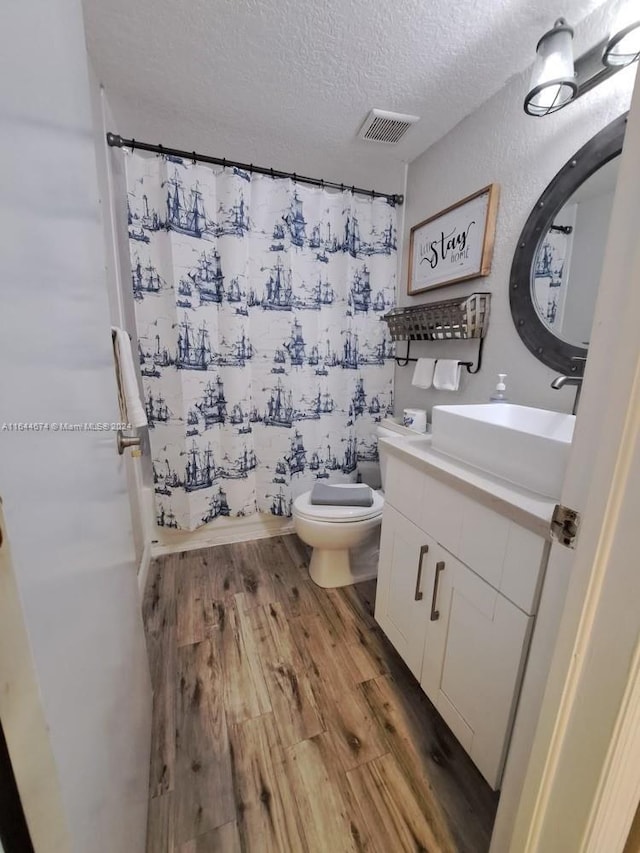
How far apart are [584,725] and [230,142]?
236 centimetres

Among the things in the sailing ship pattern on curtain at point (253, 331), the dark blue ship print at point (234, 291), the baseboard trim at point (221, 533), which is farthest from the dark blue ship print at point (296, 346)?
the baseboard trim at point (221, 533)

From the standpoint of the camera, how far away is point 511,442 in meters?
0.87

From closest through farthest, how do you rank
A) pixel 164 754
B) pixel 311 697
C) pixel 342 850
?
pixel 342 850
pixel 164 754
pixel 311 697

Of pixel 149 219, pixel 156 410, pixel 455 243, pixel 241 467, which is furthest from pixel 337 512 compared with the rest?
pixel 149 219

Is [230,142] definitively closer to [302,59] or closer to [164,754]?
[302,59]

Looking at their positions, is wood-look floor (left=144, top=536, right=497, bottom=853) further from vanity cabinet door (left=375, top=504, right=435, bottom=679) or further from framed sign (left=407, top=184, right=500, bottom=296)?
framed sign (left=407, top=184, right=500, bottom=296)

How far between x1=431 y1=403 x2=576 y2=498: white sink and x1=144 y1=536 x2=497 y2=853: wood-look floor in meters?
0.89

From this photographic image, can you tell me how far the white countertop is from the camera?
2.40 feet

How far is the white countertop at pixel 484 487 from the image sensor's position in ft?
2.40

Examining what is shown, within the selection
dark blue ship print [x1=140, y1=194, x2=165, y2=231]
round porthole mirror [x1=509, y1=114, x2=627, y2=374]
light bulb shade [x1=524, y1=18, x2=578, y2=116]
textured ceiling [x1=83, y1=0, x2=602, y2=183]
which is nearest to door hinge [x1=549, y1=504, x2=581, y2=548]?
round porthole mirror [x1=509, y1=114, x2=627, y2=374]

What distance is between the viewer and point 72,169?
55cm

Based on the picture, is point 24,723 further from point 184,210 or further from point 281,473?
point 184,210

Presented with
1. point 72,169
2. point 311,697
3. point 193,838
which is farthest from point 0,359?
point 311,697

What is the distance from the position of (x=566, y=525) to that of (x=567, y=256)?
3.63 feet
